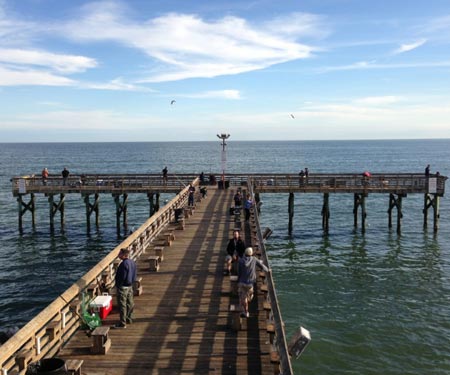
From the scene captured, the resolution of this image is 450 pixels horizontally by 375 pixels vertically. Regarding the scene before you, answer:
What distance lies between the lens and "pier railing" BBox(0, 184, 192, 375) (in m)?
7.01

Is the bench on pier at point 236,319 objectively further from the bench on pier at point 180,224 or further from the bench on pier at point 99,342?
the bench on pier at point 180,224

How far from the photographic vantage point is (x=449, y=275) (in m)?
24.3

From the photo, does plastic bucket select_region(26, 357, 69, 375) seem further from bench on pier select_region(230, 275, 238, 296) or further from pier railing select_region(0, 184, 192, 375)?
bench on pier select_region(230, 275, 238, 296)

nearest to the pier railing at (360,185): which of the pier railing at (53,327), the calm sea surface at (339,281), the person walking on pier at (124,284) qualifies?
the calm sea surface at (339,281)

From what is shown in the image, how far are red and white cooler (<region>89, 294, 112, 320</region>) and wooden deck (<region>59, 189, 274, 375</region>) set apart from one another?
0.57 ft

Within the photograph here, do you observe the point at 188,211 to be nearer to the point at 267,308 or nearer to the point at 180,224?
the point at 180,224

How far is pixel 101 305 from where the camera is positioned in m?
9.70

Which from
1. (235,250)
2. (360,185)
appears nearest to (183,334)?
(235,250)

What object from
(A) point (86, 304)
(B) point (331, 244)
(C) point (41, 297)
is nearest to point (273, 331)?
(A) point (86, 304)

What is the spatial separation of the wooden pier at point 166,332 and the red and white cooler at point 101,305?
0.18 m

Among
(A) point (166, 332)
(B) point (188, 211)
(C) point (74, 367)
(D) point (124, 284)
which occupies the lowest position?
(A) point (166, 332)

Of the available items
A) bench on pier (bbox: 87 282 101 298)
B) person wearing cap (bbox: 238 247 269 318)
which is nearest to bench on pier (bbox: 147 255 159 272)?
bench on pier (bbox: 87 282 101 298)

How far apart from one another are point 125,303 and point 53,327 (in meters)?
1.65

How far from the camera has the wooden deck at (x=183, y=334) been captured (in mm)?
7852
